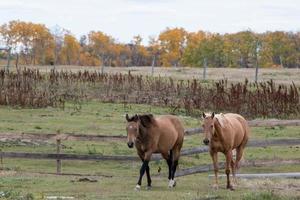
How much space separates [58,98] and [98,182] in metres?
18.3

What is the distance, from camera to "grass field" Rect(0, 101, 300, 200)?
46.7 ft

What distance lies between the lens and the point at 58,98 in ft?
113

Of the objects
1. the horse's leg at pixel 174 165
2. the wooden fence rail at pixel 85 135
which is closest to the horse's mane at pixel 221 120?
the horse's leg at pixel 174 165

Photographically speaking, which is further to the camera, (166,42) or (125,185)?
(166,42)

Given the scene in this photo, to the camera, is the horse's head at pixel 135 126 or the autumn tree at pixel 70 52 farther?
the autumn tree at pixel 70 52

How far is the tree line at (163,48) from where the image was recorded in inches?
4008

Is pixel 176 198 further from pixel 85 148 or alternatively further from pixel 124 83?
pixel 124 83

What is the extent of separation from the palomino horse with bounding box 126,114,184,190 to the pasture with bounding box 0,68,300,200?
64 centimetres

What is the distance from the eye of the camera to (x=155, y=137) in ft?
51.8

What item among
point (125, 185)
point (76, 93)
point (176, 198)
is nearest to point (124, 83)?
point (76, 93)

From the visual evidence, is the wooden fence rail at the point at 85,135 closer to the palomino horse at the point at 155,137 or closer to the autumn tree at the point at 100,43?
the palomino horse at the point at 155,137

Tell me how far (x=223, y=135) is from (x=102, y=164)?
6.88 m

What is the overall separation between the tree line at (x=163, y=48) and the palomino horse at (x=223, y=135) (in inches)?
2701

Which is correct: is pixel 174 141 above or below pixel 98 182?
above
